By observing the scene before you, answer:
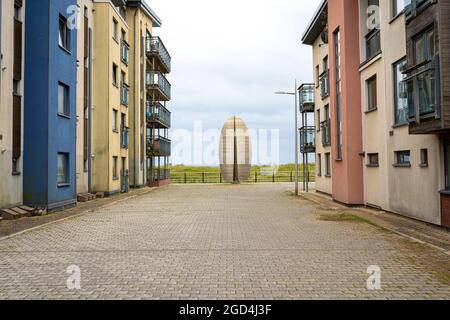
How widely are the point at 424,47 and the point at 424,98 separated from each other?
137cm

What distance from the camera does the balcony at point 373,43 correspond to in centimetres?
1604

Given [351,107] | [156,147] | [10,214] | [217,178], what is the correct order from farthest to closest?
1. [217,178]
2. [156,147]
3. [351,107]
4. [10,214]

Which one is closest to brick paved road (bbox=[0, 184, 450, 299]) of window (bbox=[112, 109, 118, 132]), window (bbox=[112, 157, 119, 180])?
window (bbox=[112, 157, 119, 180])

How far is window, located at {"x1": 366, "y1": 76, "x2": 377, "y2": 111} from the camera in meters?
16.6

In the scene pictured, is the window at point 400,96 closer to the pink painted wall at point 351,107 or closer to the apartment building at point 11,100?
the pink painted wall at point 351,107

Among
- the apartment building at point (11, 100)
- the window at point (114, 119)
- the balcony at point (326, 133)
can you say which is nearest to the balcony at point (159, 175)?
the window at point (114, 119)

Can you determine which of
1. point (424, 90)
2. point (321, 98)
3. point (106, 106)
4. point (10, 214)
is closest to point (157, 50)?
point (106, 106)

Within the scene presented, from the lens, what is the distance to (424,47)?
1130 cm

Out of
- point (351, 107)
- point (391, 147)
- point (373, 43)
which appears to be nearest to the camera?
point (391, 147)

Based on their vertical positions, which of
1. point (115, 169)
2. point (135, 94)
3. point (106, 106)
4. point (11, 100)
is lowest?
point (115, 169)

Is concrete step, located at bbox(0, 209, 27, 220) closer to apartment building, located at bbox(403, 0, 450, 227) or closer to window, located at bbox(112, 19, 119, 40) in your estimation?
apartment building, located at bbox(403, 0, 450, 227)

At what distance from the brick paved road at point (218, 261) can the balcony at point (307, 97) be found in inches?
658

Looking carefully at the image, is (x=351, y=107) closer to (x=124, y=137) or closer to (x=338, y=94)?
(x=338, y=94)
